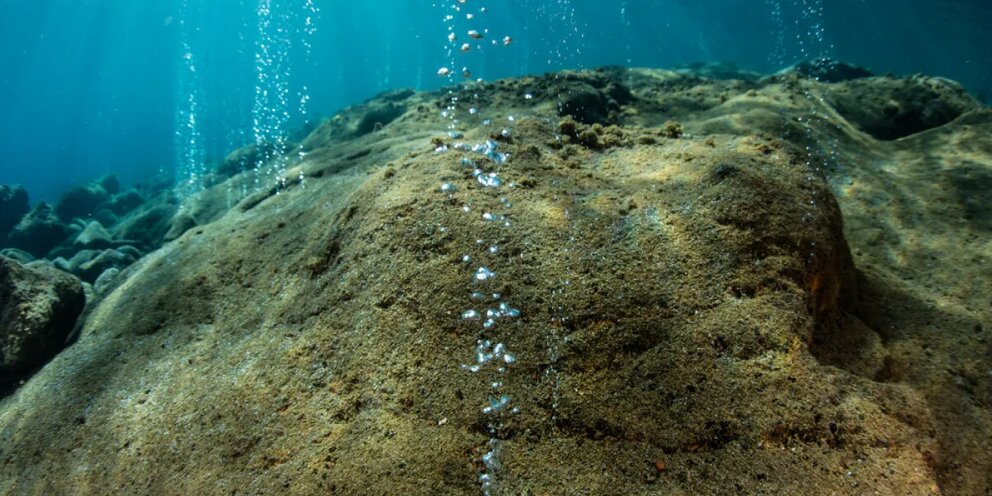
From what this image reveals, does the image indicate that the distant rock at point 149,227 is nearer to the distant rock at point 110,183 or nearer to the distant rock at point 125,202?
the distant rock at point 125,202

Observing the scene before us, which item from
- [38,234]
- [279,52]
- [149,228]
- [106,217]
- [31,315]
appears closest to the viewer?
[31,315]

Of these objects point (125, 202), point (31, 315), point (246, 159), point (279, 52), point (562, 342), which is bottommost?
point (562, 342)

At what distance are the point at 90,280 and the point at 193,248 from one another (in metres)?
6.50

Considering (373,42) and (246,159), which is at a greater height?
(373,42)

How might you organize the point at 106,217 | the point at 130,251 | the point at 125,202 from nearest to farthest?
the point at 130,251
the point at 106,217
the point at 125,202

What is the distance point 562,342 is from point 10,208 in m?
24.4

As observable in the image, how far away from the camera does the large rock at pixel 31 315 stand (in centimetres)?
439

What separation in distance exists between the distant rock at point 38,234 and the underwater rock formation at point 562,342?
13628 mm

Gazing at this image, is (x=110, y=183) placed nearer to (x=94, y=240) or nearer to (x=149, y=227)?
(x=149, y=227)

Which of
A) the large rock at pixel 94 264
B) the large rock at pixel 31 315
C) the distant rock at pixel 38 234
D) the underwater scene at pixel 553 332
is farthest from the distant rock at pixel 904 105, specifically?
the distant rock at pixel 38 234

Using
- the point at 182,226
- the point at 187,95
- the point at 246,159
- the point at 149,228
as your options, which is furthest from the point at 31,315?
the point at 187,95

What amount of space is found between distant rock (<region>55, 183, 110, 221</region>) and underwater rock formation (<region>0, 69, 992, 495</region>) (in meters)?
19.9

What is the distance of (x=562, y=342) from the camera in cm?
249

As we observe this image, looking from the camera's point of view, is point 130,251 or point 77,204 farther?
point 77,204
